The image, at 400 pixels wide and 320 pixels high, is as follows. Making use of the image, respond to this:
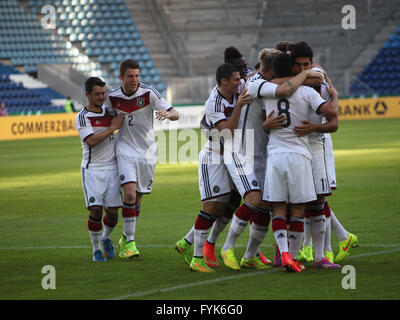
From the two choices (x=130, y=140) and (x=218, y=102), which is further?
(x=130, y=140)

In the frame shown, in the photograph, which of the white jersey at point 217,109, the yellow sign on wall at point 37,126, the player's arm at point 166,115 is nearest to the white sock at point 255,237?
the white jersey at point 217,109

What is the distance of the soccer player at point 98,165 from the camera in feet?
27.6

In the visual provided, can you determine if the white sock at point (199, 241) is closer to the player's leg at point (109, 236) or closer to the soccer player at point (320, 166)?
the soccer player at point (320, 166)

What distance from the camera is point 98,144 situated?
28.2 ft

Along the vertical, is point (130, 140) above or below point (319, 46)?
below

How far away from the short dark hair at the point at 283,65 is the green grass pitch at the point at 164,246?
73.6 inches

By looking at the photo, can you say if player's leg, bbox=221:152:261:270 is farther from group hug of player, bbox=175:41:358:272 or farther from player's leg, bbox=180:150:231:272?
player's leg, bbox=180:150:231:272

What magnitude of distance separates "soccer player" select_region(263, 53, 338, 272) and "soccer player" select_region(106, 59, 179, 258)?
1600 millimetres

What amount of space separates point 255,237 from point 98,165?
2040 mm

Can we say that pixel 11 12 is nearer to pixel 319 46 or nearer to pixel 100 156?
pixel 319 46
